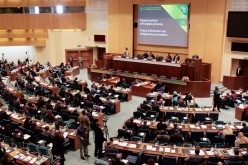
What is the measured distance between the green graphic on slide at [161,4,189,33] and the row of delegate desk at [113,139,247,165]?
15801mm

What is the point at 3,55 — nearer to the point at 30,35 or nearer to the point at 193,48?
the point at 30,35

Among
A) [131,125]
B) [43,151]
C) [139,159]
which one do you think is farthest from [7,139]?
[139,159]

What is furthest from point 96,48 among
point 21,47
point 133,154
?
point 133,154

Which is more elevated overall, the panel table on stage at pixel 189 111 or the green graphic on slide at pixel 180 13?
the green graphic on slide at pixel 180 13

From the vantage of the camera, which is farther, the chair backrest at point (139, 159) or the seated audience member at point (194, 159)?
the chair backrest at point (139, 159)

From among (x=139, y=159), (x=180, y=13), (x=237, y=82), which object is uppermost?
(x=180, y=13)

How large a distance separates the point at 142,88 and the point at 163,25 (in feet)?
26.1

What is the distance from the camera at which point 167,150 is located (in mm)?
10578

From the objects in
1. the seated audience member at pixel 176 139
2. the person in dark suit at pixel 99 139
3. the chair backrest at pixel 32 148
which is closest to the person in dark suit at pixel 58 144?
the chair backrest at pixel 32 148

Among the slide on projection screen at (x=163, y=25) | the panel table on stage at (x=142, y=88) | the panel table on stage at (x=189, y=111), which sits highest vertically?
the slide on projection screen at (x=163, y=25)

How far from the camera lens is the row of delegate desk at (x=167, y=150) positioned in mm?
10211

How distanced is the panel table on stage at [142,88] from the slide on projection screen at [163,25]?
6.24 m

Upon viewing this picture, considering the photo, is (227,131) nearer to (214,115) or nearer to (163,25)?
(214,115)

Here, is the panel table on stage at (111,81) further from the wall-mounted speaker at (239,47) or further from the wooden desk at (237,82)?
the wall-mounted speaker at (239,47)
